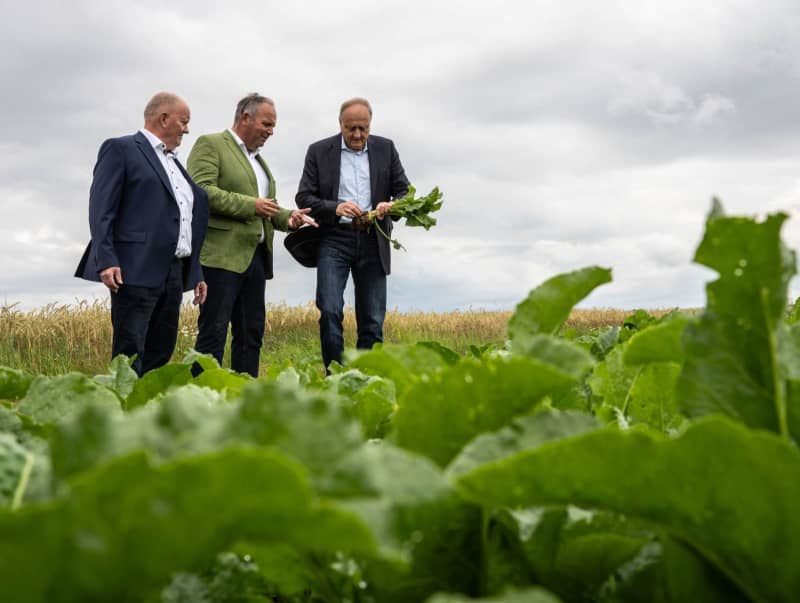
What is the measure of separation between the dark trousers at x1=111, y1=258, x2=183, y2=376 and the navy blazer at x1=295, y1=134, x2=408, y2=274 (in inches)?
63.9

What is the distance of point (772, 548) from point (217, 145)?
7616mm

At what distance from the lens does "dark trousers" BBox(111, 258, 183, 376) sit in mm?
6336

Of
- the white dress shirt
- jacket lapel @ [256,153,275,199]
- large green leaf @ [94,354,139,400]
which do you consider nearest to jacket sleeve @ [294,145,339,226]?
jacket lapel @ [256,153,275,199]

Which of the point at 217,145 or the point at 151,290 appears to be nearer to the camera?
the point at 151,290

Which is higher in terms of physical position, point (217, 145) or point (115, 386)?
point (217, 145)

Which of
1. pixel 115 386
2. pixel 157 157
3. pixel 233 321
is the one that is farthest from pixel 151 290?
pixel 115 386

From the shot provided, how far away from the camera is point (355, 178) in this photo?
8.11 metres

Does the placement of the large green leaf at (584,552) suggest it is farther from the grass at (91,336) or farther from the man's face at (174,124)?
the grass at (91,336)

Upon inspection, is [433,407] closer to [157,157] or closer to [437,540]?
[437,540]

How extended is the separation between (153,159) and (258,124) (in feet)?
4.74

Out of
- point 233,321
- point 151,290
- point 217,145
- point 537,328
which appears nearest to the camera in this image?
point 537,328

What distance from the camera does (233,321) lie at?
817cm

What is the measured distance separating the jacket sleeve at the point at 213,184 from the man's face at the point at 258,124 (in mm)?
423

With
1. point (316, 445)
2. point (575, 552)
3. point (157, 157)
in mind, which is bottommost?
point (575, 552)
